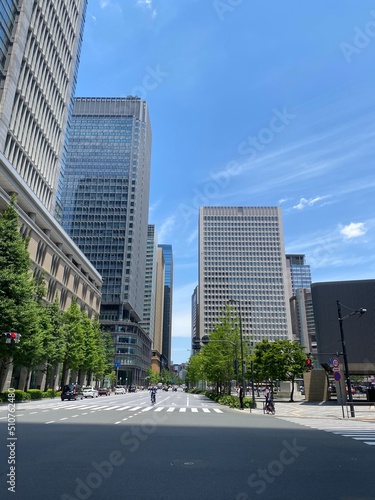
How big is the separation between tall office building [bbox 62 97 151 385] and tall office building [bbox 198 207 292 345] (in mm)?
42039

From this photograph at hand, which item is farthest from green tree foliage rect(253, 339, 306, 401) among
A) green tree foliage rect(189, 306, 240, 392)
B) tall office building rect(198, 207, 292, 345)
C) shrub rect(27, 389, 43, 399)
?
tall office building rect(198, 207, 292, 345)

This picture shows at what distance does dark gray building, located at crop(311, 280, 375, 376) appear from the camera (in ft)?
113

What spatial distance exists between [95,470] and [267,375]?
4264 centimetres

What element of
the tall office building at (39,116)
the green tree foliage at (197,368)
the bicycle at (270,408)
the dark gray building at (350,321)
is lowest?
the bicycle at (270,408)

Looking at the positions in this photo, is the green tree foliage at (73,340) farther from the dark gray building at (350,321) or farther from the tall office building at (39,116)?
the dark gray building at (350,321)

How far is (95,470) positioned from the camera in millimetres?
Answer: 7348

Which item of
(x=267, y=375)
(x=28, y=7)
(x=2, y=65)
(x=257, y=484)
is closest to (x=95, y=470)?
(x=257, y=484)

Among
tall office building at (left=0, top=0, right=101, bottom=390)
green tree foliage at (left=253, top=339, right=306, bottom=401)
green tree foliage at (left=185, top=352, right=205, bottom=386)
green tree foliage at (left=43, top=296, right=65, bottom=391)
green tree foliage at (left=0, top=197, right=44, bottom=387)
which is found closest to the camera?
green tree foliage at (left=0, top=197, right=44, bottom=387)

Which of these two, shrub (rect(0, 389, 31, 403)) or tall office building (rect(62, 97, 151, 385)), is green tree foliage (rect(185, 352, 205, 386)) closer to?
shrub (rect(0, 389, 31, 403))

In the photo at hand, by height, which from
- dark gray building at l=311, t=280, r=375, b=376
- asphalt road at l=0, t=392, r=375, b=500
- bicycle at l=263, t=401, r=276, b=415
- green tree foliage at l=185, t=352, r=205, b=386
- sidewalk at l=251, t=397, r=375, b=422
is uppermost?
dark gray building at l=311, t=280, r=375, b=376

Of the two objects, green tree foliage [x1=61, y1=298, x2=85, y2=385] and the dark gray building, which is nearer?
the dark gray building

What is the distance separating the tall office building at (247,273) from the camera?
174750 mm

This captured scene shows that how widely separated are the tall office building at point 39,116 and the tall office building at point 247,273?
→ 358 ft

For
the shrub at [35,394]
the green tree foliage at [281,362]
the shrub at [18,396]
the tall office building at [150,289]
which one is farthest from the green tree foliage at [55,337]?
the tall office building at [150,289]
